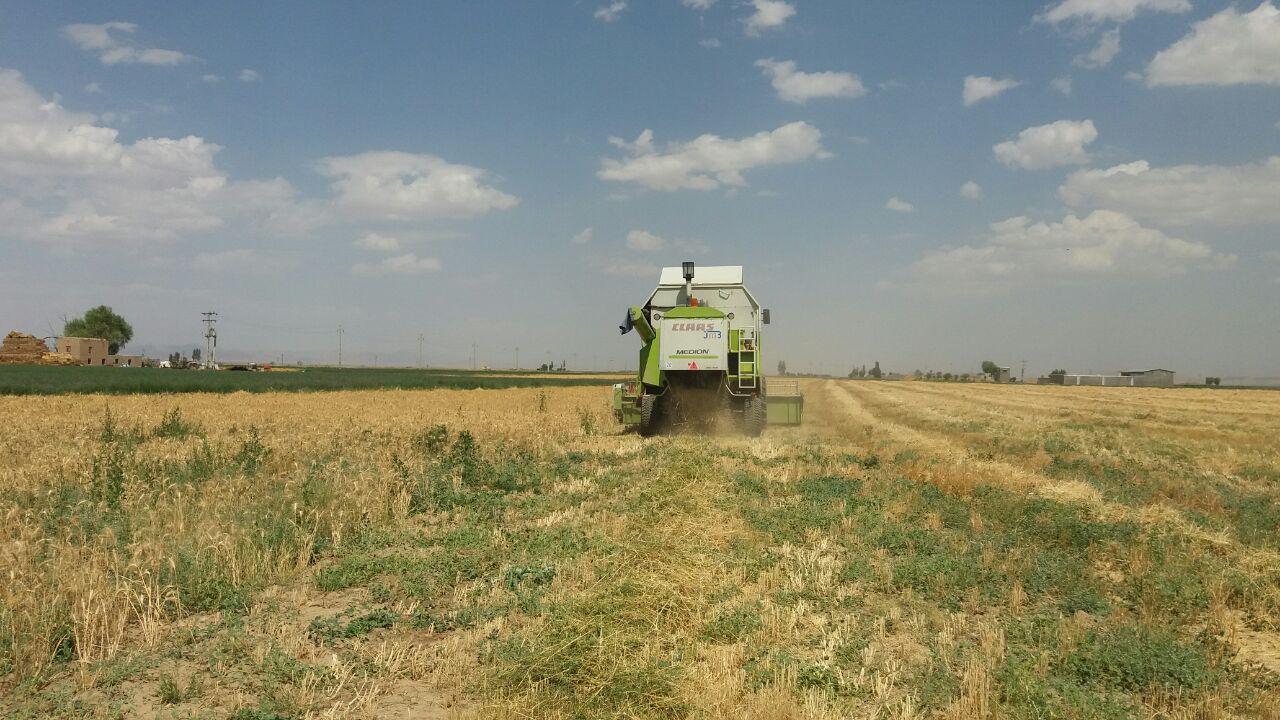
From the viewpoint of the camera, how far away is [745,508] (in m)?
9.29

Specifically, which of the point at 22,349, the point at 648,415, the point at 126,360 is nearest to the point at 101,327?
the point at 126,360

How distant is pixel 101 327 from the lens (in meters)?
125

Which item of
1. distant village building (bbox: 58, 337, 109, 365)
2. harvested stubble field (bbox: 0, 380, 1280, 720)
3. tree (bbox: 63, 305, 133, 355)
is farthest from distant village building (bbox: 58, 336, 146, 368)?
harvested stubble field (bbox: 0, 380, 1280, 720)

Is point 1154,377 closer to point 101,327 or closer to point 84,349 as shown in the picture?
point 84,349

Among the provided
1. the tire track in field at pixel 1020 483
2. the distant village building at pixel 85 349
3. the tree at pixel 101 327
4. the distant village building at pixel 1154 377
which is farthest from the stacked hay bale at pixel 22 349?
the distant village building at pixel 1154 377

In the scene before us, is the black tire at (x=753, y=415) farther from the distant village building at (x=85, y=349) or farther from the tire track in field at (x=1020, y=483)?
the distant village building at (x=85, y=349)

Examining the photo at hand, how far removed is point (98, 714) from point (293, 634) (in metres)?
1.30

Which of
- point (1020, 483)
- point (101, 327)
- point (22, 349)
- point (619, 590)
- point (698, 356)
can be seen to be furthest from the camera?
point (101, 327)

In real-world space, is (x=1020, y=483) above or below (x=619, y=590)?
above

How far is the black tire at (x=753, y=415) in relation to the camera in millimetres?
17766

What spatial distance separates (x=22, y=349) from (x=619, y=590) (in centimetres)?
9078

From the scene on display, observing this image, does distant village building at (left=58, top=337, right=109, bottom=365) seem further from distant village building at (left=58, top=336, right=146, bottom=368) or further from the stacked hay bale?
the stacked hay bale

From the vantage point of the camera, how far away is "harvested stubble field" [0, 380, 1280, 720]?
441 centimetres

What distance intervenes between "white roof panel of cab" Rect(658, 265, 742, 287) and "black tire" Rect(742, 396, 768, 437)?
309 cm
